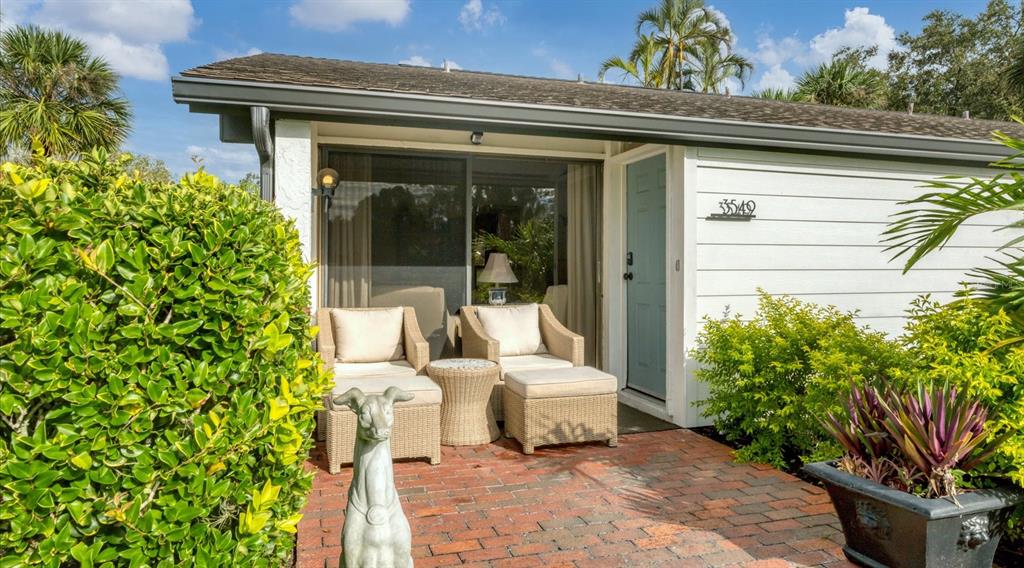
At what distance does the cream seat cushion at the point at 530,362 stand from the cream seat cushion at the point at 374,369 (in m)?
0.73

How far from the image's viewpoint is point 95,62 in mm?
12242

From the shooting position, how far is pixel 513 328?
5090mm

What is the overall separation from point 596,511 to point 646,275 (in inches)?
111

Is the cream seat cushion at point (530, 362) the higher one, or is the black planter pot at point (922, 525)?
the cream seat cushion at point (530, 362)

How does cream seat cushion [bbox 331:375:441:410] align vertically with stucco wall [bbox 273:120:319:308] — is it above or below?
below

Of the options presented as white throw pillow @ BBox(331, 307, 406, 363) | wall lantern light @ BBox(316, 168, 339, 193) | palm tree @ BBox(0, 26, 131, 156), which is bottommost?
white throw pillow @ BBox(331, 307, 406, 363)

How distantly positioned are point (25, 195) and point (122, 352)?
400mm

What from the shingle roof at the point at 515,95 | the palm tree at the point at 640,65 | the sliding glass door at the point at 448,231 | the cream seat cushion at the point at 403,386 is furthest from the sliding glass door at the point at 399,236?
the palm tree at the point at 640,65

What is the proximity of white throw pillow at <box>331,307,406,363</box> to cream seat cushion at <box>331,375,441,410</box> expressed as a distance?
0.53m

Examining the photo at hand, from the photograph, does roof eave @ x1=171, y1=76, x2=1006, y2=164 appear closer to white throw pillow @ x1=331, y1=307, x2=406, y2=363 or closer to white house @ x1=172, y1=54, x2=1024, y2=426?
white house @ x1=172, y1=54, x2=1024, y2=426

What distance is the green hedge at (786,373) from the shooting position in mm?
3393

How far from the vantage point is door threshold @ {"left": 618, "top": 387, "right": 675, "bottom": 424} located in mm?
4914

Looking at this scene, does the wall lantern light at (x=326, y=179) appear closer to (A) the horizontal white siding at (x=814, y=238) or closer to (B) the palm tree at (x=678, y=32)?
(A) the horizontal white siding at (x=814, y=238)

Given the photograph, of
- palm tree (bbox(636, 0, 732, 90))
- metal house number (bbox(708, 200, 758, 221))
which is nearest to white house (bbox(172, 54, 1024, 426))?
metal house number (bbox(708, 200, 758, 221))
